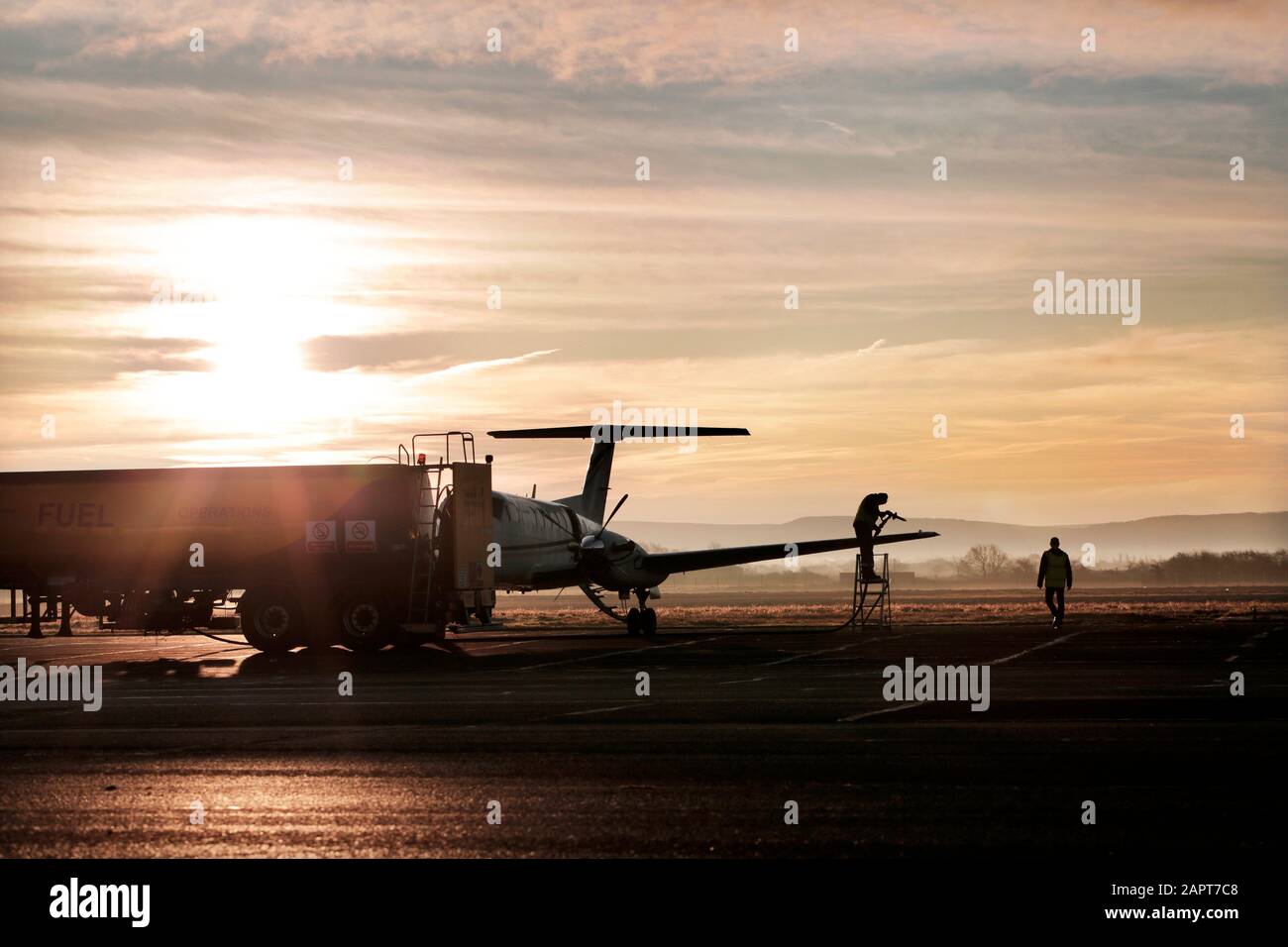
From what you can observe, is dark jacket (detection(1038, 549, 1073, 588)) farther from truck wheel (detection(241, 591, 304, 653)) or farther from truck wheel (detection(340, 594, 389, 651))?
truck wheel (detection(241, 591, 304, 653))

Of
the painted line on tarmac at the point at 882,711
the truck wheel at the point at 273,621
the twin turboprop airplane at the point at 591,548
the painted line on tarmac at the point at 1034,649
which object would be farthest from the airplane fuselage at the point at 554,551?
the painted line on tarmac at the point at 882,711

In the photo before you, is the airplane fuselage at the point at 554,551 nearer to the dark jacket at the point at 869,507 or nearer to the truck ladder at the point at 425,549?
the truck ladder at the point at 425,549

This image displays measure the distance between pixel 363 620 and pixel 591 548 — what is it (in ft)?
27.4

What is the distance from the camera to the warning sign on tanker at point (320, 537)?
27.6m

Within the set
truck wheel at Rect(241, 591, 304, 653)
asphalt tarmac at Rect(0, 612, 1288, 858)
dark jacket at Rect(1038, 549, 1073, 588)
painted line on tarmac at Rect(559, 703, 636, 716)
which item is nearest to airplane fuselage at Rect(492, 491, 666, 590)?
truck wheel at Rect(241, 591, 304, 653)

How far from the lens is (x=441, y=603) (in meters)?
27.5

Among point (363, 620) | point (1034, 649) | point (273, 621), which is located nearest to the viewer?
point (1034, 649)

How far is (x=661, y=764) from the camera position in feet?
37.6

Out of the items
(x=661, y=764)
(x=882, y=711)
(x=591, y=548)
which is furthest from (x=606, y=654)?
(x=661, y=764)

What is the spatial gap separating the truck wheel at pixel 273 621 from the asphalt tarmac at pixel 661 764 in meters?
5.28

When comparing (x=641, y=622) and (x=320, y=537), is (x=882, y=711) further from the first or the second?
(x=641, y=622)

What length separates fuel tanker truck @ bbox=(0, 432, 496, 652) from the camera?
2734 cm
